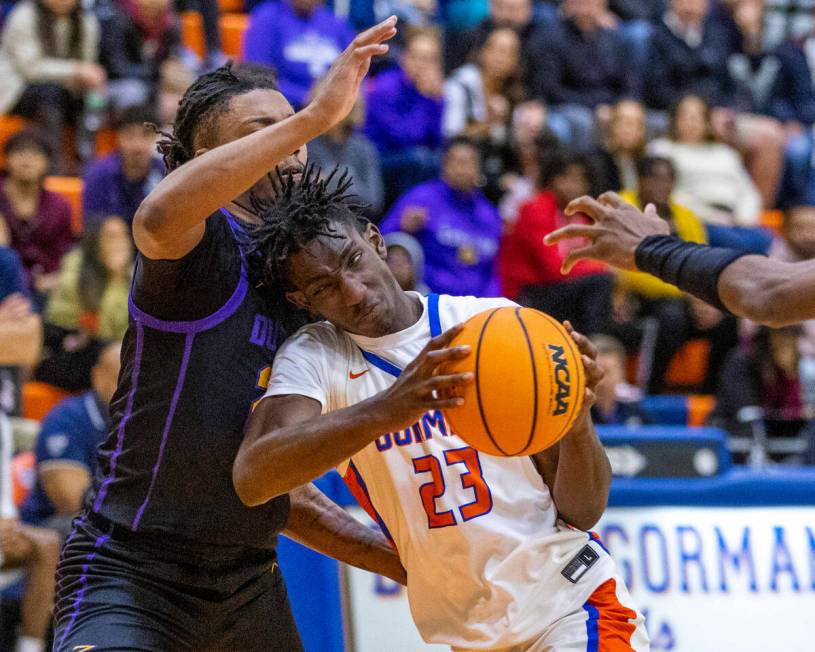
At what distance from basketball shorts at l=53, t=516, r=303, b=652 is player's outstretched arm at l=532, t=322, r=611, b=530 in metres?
0.88

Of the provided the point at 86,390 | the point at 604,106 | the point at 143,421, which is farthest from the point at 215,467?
the point at 604,106

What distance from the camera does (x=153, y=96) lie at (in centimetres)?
920

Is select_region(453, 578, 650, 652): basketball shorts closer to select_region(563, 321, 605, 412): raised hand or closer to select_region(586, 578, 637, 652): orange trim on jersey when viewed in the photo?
select_region(586, 578, 637, 652): orange trim on jersey

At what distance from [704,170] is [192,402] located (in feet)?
26.6

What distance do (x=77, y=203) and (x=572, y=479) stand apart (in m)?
6.50

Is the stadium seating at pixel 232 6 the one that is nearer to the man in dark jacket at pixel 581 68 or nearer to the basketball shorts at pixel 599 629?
the man in dark jacket at pixel 581 68

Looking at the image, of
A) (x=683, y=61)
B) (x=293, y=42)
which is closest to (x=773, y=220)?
(x=683, y=61)

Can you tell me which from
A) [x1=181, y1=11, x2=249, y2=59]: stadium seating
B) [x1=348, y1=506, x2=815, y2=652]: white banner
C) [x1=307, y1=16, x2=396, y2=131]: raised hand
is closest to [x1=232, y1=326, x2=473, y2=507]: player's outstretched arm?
[x1=307, y1=16, x2=396, y2=131]: raised hand

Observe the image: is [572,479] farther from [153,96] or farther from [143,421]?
[153,96]

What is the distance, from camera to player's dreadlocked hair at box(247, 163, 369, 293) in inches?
133

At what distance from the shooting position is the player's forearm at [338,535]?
3.85 meters

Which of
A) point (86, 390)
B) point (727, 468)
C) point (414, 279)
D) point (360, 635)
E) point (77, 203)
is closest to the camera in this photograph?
point (360, 635)

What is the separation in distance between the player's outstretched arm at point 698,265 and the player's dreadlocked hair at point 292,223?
2.14ft

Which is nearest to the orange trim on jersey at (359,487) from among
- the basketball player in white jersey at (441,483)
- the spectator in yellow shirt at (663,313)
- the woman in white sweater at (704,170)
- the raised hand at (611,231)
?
the basketball player in white jersey at (441,483)
